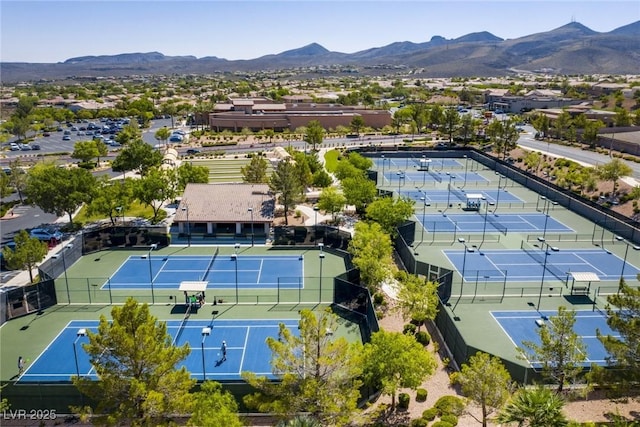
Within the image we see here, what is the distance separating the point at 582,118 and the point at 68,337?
91.4m

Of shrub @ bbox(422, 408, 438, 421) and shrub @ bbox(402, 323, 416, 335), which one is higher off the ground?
shrub @ bbox(402, 323, 416, 335)

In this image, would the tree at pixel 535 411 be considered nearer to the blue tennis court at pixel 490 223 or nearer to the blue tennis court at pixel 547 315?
the blue tennis court at pixel 547 315

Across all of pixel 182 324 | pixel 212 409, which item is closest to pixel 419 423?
pixel 212 409

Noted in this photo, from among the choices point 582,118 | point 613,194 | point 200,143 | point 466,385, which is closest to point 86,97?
point 200,143

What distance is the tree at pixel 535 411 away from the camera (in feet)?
52.9

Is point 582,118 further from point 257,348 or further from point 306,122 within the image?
point 257,348

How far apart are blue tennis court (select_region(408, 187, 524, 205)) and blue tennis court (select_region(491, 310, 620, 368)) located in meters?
25.7

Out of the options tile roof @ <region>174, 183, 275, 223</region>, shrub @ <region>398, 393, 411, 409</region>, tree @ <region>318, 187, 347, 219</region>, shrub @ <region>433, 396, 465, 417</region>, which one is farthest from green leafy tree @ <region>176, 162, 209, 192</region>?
shrub @ <region>433, 396, 465, 417</region>

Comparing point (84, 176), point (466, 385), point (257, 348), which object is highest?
point (84, 176)

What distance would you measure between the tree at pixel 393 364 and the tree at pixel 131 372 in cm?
780

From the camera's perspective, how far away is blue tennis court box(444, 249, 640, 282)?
117 feet

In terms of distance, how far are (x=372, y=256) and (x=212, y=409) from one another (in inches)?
663

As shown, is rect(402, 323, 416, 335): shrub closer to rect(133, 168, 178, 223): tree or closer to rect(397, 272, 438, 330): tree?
rect(397, 272, 438, 330): tree

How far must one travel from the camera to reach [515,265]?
37.8 m
